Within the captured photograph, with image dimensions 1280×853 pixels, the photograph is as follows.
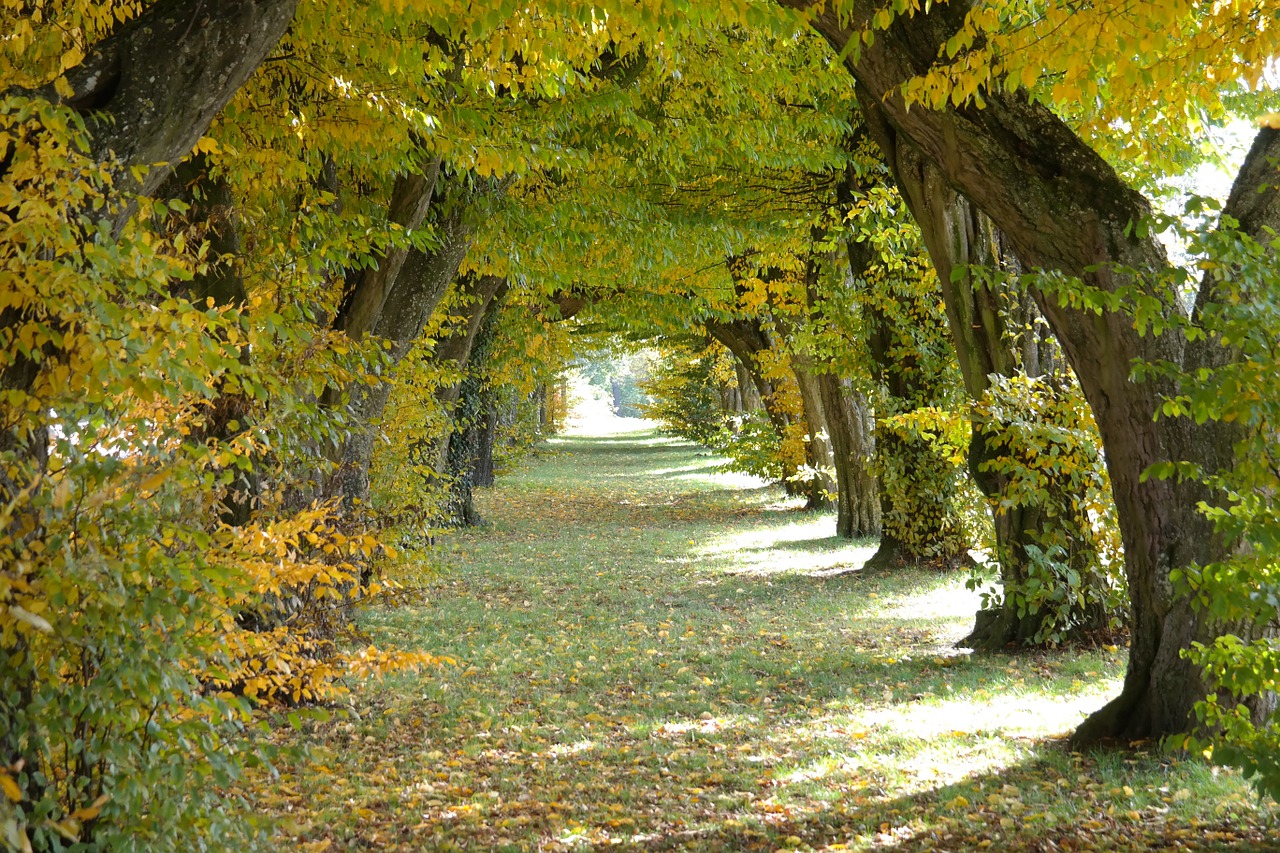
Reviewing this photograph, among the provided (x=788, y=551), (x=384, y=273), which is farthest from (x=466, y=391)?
(x=384, y=273)

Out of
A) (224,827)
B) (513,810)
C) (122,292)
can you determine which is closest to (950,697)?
(513,810)

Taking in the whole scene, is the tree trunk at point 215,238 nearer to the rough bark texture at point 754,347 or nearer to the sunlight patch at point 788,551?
the sunlight patch at point 788,551

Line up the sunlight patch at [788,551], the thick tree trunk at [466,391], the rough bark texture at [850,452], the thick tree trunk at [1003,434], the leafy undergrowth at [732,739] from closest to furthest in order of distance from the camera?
the leafy undergrowth at [732,739]
the thick tree trunk at [1003,434]
the sunlight patch at [788,551]
the thick tree trunk at [466,391]
the rough bark texture at [850,452]

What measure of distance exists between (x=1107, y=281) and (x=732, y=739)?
329 centimetres

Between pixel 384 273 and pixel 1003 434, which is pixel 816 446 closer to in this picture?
pixel 1003 434

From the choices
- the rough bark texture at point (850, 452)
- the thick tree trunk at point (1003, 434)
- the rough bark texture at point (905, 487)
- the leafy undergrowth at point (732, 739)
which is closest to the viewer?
the leafy undergrowth at point (732, 739)

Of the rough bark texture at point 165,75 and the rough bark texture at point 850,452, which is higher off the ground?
the rough bark texture at point 165,75

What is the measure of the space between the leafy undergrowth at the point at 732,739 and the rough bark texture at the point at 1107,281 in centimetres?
56

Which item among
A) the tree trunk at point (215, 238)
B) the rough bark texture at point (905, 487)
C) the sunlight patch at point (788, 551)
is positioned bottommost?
the sunlight patch at point (788, 551)

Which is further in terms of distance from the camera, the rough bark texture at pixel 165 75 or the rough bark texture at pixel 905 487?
the rough bark texture at pixel 905 487

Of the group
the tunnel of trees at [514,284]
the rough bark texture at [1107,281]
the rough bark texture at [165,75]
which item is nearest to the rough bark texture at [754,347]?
the tunnel of trees at [514,284]

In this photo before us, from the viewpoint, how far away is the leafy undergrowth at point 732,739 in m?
4.54

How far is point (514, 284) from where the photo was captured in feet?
41.0

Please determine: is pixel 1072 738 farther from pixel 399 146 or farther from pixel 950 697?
pixel 399 146
